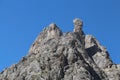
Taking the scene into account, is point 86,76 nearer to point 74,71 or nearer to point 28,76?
point 74,71

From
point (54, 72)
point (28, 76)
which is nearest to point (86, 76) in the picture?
point (54, 72)

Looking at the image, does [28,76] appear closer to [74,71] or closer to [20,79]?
[20,79]

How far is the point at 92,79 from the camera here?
199875mm

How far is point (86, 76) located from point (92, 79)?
167 inches

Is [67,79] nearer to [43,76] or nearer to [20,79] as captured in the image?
[43,76]

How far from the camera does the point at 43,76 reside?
195m

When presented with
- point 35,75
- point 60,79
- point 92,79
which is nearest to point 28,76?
→ point 35,75

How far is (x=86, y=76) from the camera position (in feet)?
648

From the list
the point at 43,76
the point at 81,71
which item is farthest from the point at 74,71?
the point at 43,76

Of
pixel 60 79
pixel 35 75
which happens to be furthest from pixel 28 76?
pixel 60 79

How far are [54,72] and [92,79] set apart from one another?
19.8 meters

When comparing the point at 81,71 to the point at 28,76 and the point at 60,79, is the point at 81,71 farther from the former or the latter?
the point at 28,76

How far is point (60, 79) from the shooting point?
192875mm

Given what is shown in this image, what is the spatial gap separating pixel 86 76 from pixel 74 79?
290 inches
